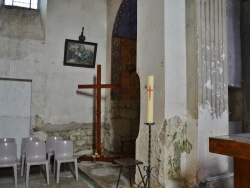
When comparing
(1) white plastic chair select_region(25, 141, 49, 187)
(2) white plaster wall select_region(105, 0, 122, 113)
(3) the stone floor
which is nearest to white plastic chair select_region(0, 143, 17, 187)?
(1) white plastic chair select_region(25, 141, 49, 187)

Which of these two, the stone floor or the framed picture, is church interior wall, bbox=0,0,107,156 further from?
the stone floor

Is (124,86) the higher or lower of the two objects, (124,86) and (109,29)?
the lower

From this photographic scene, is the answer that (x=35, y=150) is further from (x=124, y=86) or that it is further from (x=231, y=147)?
(x=231, y=147)

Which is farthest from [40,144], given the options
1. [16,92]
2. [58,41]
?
[58,41]

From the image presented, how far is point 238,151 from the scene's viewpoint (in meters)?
1.64

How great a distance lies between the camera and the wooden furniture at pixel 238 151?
1.62 m

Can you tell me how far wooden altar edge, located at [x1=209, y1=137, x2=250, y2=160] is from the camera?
62.8 inches

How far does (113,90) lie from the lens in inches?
209

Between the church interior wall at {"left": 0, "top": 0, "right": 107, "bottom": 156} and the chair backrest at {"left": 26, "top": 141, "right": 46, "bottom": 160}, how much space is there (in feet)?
4.26

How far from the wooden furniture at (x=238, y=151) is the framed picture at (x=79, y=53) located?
389 centimetres

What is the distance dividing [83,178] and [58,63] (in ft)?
8.17

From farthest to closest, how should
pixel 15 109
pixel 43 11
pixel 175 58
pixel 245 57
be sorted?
1. pixel 43 11
2. pixel 15 109
3. pixel 245 57
4. pixel 175 58

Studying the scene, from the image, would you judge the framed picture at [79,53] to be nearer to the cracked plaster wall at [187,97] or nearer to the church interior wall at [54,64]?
the church interior wall at [54,64]

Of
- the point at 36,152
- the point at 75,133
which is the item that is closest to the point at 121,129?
the point at 75,133
